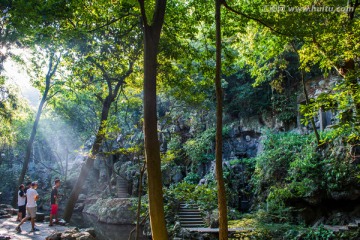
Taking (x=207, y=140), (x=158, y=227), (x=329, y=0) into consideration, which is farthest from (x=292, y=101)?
(x=158, y=227)

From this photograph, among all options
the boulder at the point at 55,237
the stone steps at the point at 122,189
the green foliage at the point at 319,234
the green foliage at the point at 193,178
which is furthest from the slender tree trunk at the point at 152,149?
the stone steps at the point at 122,189

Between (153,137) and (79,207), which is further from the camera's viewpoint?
(79,207)

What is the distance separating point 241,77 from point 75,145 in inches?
849

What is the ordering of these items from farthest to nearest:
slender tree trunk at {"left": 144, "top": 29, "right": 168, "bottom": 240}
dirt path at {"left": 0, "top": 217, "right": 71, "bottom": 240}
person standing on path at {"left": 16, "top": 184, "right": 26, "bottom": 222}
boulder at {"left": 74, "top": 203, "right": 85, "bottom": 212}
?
boulder at {"left": 74, "top": 203, "right": 85, "bottom": 212} → person standing on path at {"left": 16, "top": 184, "right": 26, "bottom": 222} → dirt path at {"left": 0, "top": 217, "right": 71, "bottom": 240} → slender tree trunk at {"left": 144, "top": 29, "right": 168, "bottom": 240}

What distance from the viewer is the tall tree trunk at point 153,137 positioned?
14.9 ft

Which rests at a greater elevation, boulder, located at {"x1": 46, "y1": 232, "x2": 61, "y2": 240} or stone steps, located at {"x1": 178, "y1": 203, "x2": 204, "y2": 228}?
boulder, located at {"x1": 46, "y1": 232, "x2": 61, "y2": 240}

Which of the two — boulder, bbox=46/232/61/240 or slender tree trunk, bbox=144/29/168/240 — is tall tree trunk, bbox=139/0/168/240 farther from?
boulder, bbox=46/232/61/240

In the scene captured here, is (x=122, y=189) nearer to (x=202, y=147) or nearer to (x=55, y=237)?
(x=202, y=147)

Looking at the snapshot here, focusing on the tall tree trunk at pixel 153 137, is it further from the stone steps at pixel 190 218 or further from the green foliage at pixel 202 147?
the green foliage at pixel 202 147

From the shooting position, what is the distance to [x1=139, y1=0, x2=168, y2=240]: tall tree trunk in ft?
14.9

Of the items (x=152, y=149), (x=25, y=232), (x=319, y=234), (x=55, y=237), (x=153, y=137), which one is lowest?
(x=319, y=234)

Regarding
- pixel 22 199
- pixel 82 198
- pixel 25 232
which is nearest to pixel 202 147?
pixel 22 199

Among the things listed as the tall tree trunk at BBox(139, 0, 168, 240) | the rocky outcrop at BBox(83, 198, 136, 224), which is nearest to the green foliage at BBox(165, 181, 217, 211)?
the tall tree trunk at BBox(139, 0, 168, 240)

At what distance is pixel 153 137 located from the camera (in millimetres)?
4785
